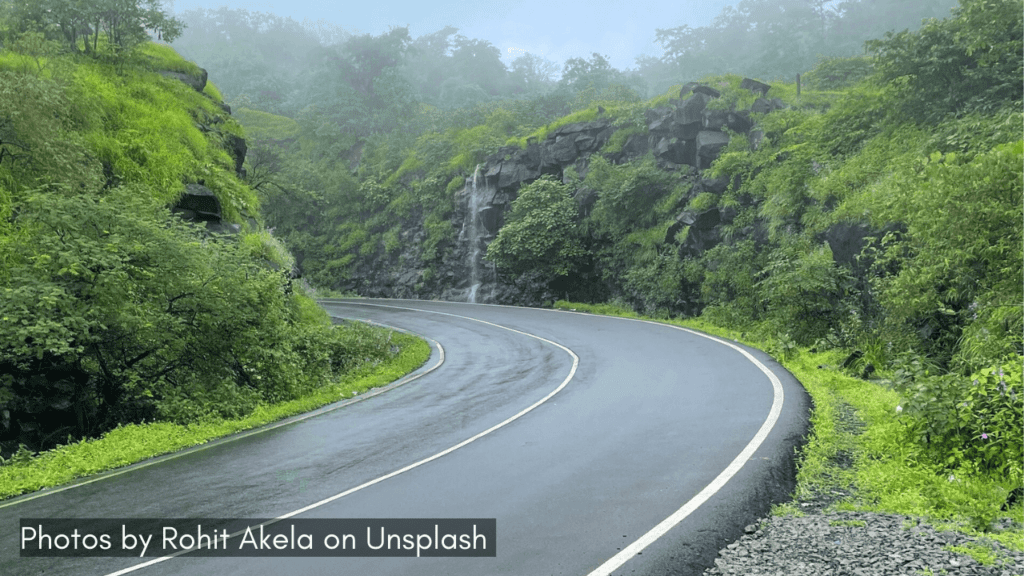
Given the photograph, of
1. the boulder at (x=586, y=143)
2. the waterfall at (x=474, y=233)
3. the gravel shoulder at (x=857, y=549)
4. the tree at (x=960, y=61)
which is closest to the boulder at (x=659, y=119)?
the boulder at (x=586, y=143)

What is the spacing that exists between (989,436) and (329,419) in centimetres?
994

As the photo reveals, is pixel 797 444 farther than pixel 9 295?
No

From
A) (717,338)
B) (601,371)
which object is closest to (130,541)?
(601,371)

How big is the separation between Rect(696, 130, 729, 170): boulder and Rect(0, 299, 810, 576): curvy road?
16342mm

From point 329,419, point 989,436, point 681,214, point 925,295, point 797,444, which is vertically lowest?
point 329,419

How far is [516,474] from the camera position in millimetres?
7824

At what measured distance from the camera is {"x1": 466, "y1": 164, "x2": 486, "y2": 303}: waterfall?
Result: 3764 cm

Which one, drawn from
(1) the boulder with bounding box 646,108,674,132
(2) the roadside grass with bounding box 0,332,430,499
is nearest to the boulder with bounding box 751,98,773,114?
(1) the boulder with bounding box 646,108,674,132

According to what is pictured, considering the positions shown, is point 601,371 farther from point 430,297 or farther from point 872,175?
point 430,297

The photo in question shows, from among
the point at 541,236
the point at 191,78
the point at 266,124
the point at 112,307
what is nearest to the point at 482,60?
the point at 266,124

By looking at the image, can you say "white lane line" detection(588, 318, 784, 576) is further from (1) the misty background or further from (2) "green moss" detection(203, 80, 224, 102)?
(1) the misty background

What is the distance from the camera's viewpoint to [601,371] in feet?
49.1

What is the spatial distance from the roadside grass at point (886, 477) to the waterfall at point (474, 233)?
2768cm

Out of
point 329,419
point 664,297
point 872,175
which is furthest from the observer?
point 664,297
